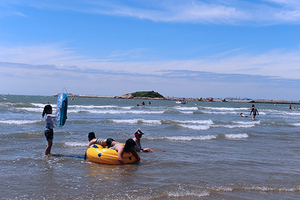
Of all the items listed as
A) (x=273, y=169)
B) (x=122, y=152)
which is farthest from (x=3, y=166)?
(x=273, y=169)

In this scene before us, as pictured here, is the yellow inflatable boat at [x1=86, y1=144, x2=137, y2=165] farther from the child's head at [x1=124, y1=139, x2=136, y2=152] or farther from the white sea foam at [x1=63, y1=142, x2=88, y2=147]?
the white sea foam at [x1=63, y1=142, x2=88, y2=147]

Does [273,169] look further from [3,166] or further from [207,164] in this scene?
→ [3,166]

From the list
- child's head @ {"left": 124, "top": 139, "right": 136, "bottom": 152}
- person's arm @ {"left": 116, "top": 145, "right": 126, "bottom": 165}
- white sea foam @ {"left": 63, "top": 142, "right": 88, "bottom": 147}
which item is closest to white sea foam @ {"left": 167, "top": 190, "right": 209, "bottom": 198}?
person's arm @ {"left": 116, "top": 145, "right": 126, "bottom": 165}

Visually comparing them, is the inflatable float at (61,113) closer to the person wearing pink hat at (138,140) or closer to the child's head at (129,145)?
the child's head at (129,145)

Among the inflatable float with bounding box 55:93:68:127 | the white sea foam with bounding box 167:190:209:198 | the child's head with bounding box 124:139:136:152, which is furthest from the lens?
the inflatable float with bounding box 55:93:68:127

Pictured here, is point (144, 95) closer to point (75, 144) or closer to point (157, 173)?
point (75, 144)

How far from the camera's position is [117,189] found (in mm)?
5355

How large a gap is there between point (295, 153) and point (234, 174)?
174 inches

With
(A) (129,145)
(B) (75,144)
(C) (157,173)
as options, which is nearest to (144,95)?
(B) (75,144)

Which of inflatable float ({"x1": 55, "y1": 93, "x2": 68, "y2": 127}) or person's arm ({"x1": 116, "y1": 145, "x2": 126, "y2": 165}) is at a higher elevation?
inflatable float ({"x1": 55, "y1": 93, "x2": 68, "y2": 127})

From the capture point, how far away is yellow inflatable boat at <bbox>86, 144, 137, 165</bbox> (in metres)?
7.36

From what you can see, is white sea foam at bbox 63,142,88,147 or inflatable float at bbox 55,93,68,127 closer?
inflatable float at bbox 55,93,68,127

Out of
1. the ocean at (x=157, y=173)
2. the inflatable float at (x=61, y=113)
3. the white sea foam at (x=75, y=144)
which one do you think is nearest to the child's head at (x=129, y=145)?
the ocean at (x=157, y=173)

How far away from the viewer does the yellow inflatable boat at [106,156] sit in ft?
24.1
